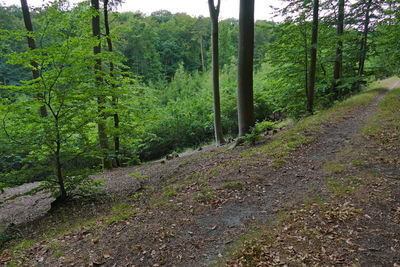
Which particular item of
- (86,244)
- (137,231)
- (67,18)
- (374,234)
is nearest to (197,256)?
(137,231)

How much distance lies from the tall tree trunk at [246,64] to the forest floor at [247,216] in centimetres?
171

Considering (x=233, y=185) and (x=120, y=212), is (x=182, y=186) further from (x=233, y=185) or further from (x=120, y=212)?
(x=120, y=212)

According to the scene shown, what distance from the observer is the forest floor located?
3.00m

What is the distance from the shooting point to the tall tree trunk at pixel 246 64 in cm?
759

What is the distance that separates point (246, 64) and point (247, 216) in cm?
575

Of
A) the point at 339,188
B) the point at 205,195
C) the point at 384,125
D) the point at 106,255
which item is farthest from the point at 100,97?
the point at 384,125

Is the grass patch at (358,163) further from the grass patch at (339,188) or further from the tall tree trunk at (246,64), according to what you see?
the tall tree trunk at (246,64)

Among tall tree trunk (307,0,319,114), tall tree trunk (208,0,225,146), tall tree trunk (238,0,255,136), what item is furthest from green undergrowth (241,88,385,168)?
tall tree trunk (208,0,225,146)

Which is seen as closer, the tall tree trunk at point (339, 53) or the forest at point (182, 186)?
the forest at point (182, 186)

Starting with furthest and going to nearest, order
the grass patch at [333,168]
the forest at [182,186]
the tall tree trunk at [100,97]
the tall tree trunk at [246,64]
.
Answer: the tall tree trunk at [246,64], the tall tree trunk at [100,97], the grass patch at [333,168], the forest at [182,186]

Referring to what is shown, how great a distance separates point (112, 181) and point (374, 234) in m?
7.60

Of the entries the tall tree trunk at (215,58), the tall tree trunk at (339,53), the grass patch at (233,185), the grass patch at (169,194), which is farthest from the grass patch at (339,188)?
the tall tree trunk at (339,53)

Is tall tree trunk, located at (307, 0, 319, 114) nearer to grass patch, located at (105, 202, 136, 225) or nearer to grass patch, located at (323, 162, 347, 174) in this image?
grass patch, located at (323, 162, 347, 174)

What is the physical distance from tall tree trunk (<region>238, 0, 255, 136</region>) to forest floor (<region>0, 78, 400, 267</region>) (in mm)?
1712
